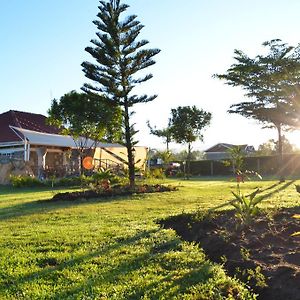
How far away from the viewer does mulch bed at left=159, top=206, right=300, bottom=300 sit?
3441 mm

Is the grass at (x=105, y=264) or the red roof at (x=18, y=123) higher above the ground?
the red roof at (x=18, y=123)

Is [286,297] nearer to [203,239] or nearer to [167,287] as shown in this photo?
[167,287]

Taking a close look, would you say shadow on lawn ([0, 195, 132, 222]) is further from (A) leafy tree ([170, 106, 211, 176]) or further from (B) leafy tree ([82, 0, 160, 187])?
(A) leafy tree ([170, 106, 211, 176])

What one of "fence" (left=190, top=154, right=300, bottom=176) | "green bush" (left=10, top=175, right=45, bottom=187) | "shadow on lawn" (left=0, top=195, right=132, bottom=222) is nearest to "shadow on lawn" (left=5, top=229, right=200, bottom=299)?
"shadow on lawn" (left=0, top=195, right=132, bottom=222)

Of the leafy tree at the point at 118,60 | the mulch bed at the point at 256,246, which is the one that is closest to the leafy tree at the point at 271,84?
the leafy tree at the point at 118,60

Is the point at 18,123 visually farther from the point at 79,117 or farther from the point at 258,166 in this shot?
the point at 258,166

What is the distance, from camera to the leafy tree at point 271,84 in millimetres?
19250

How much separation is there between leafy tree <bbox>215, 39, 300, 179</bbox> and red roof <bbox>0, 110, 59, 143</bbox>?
39.4 feet

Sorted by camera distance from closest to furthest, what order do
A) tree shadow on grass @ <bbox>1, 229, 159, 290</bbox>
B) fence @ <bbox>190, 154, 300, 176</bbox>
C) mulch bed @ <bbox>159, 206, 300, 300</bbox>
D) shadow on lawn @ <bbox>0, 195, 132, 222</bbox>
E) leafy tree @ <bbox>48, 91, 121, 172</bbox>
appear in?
mulch bed @ <bbox>159, 206, 300, 300</bbox> < tree shadow on grass @ <bbox>1, 229, 159, 290</bbox> < shadow on lawn @ <bbox>0, 195, 132, 222</bbox> < leafy tree @ <bbox>48, 91, 121, 172</bbox> < fence @ <bbox>190, 154, 300, 176</bbox>

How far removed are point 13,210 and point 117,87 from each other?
23.5 ft

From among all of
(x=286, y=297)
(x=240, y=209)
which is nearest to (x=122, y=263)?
(x=286, y=297)

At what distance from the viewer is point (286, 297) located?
3.19 metres

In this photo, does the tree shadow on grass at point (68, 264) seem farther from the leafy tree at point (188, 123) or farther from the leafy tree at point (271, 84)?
the leafy tree at point (188, 123)

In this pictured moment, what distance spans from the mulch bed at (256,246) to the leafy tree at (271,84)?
43.2ft
